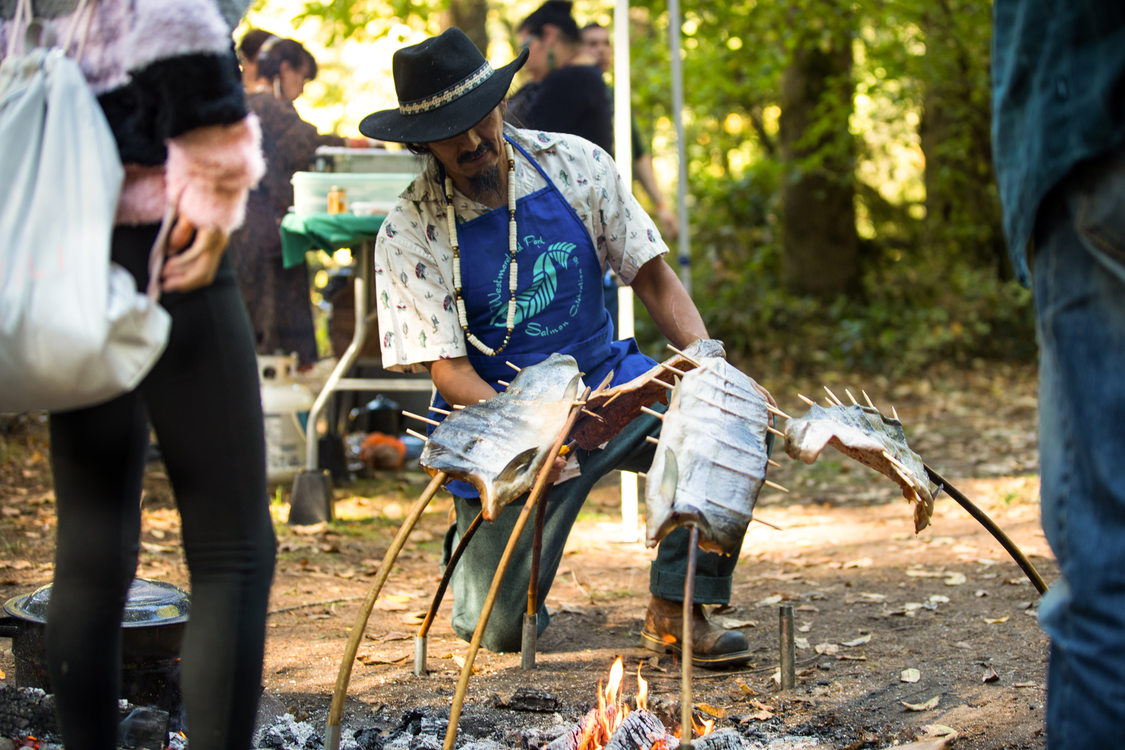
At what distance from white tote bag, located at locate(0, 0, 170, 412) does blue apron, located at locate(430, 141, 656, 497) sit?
144 centimetres

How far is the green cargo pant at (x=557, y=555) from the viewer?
9.68 ft

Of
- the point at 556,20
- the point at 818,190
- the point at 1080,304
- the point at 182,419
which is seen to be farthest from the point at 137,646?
the point at 818,190

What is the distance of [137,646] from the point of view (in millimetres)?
2254

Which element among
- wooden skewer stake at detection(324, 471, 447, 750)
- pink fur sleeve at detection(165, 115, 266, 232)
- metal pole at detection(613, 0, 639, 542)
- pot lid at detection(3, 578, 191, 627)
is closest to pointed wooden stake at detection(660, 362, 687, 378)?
wooden skewer stake at detection(324, 471, 447, 750)

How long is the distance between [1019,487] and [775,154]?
27.2 ft

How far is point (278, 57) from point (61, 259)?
4.66 meters

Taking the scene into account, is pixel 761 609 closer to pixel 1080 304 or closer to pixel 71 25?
pixel 1080 304

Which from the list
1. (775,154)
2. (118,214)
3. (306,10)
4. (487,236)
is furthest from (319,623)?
(775,154)

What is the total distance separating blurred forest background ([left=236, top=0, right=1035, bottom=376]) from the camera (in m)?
9.25

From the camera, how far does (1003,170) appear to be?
141 cm

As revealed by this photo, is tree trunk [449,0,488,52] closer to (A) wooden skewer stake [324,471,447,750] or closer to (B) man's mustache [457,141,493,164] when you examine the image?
(B) man's mustache [457,141,493,164]

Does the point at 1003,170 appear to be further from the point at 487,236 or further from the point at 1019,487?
the point at 1019,487

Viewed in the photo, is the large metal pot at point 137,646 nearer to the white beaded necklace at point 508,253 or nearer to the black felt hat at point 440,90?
the white beaded necklace at point 508,253

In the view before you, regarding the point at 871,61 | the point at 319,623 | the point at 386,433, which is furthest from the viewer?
the point at 871,61
